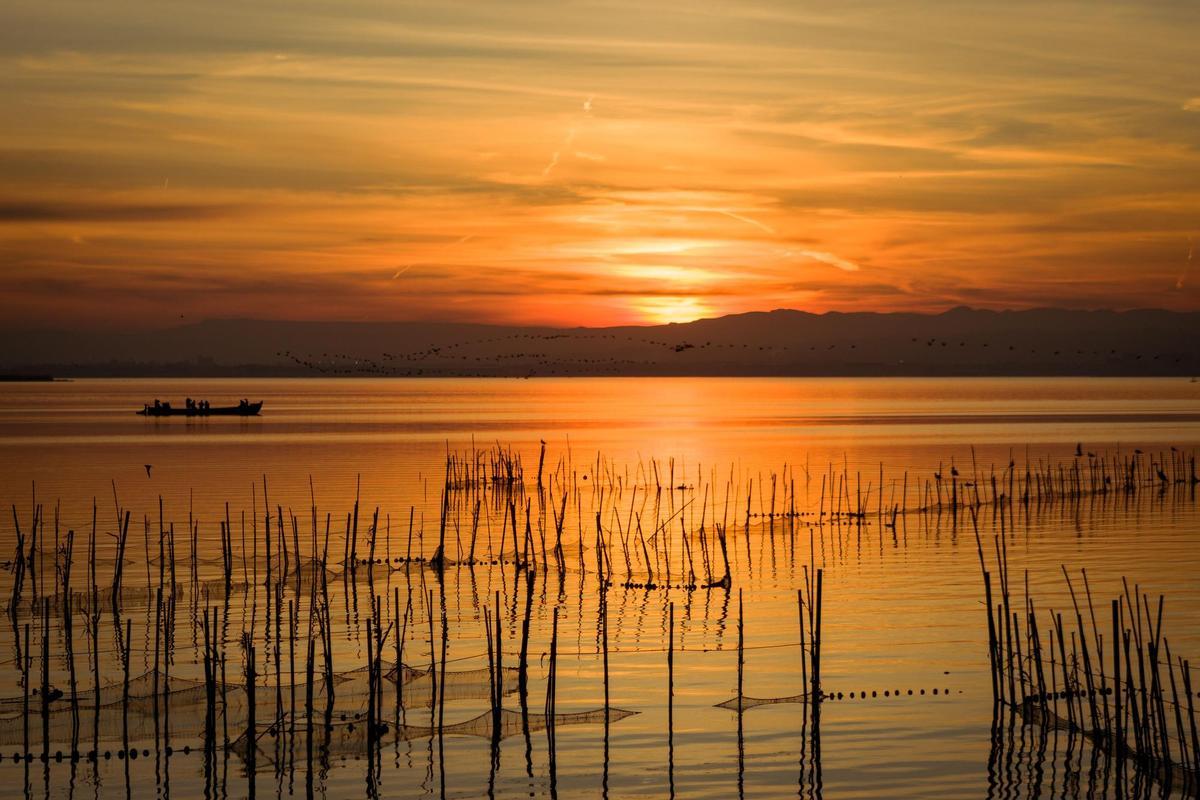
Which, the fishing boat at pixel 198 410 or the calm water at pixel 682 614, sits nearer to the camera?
the calm water at pixel 682 614

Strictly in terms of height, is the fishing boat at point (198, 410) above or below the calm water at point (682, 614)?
above

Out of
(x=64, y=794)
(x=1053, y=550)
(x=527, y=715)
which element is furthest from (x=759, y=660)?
(x=1053, y=550)

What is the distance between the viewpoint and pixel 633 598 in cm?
2095

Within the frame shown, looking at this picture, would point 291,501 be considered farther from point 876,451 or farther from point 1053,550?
point 876,451

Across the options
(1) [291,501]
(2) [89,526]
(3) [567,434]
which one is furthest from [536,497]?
(3) [567,434]

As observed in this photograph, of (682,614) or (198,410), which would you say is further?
(198,410)

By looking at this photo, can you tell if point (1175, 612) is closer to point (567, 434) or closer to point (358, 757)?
point (358, 757)

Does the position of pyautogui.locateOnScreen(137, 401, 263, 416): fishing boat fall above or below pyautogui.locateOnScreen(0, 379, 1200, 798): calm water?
above

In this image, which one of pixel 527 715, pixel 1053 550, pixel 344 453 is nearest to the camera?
pixel 527 715

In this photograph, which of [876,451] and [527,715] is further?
[876,451]

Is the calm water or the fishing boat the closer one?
the calm water

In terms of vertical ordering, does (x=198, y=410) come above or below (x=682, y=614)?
above

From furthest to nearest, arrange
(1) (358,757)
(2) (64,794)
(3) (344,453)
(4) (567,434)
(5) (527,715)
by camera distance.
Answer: (4) (567,434) → (3) (344,453) → (5) (527,715) → (1) (358,757) → (2) (64,794)

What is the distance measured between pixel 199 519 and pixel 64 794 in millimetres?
22125
